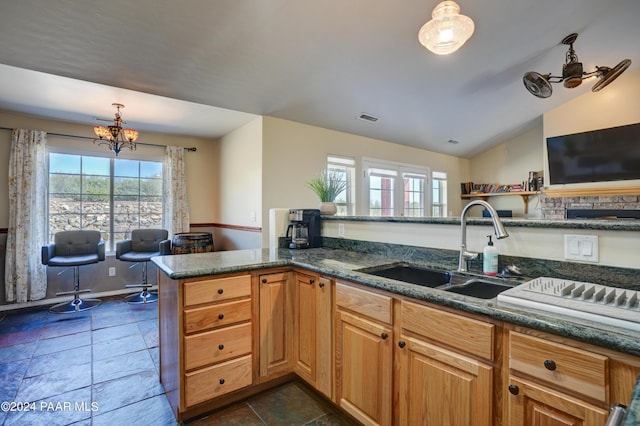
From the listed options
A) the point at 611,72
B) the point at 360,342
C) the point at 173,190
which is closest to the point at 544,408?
the point at 360,342

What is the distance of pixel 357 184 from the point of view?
4695mm

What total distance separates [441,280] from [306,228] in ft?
4.07

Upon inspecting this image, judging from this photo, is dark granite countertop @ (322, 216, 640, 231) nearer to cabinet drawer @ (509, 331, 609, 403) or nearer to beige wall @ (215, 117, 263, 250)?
cabinet drawer @ (509, 331, 609, 403)

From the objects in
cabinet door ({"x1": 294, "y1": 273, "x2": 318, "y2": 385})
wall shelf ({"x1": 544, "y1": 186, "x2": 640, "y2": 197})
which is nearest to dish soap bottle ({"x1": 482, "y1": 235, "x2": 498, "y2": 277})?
cabinet door ({"x1": 294, "y1": 273, "x2": 318, "y2": 385})

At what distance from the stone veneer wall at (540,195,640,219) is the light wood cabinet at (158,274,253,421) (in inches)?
193

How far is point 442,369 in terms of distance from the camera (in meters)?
1.22

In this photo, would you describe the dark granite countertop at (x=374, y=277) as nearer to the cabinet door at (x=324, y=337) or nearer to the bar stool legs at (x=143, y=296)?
the cabinet door at (x=324, y=337)

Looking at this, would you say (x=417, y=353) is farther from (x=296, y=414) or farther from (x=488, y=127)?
(x=488, y=127)

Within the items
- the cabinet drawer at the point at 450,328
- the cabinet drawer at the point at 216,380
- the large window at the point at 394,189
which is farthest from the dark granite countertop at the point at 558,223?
the large window at the point at 394,189

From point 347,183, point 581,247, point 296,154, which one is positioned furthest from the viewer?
point 347,183

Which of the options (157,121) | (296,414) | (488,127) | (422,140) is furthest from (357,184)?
(296,414)

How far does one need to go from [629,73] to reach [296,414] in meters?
5.63

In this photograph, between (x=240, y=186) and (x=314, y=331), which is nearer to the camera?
(x=314, y=331)

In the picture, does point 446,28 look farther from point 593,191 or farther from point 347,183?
point 593,191
